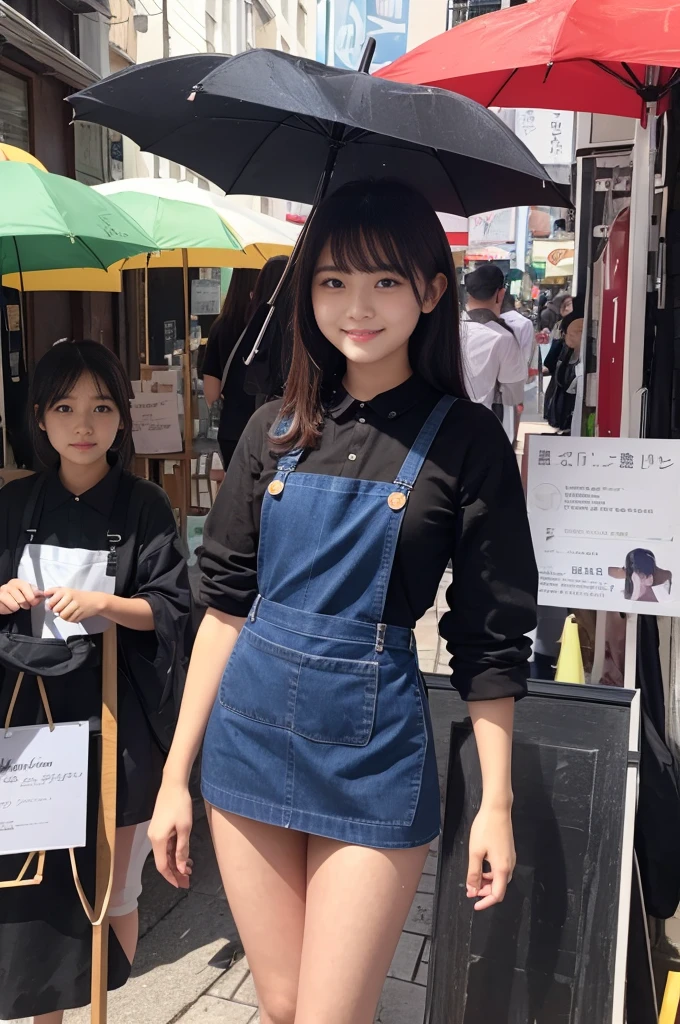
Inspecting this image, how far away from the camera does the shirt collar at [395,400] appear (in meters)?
1.85

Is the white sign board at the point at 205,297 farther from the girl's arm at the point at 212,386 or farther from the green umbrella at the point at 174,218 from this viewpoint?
the green umbrella at the point at 174,218

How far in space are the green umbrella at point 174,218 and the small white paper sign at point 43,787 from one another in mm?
3043

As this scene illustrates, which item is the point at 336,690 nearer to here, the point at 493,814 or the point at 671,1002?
the point at 493,814

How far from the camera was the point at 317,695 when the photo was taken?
67.6 inches

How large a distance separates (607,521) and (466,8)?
22.4 meters

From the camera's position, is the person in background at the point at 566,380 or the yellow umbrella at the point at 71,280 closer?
the yellow umbrella at the point at 71,280

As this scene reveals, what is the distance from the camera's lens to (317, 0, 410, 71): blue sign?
12.6m

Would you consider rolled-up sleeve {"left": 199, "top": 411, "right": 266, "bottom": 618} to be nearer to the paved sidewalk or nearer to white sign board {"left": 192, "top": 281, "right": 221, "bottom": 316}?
the paved sidewalk

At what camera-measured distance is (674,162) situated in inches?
114

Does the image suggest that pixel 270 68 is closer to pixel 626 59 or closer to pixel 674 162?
pixel 626 59

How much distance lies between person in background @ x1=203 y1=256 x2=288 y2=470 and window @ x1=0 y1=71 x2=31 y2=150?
2.49 meters

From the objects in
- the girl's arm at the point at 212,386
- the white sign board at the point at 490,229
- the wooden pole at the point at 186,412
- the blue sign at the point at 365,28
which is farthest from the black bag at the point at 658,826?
the white sign board at the point at 490,229

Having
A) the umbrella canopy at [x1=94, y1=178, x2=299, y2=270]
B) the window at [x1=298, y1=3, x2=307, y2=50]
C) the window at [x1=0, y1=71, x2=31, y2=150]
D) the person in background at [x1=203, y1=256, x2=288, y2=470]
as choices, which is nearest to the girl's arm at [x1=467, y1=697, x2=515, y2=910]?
the umbrella canopy at [x1=94, y1=178, x2=299, y2=270]

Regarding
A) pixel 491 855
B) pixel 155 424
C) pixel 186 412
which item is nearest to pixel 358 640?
pixel 491 855
